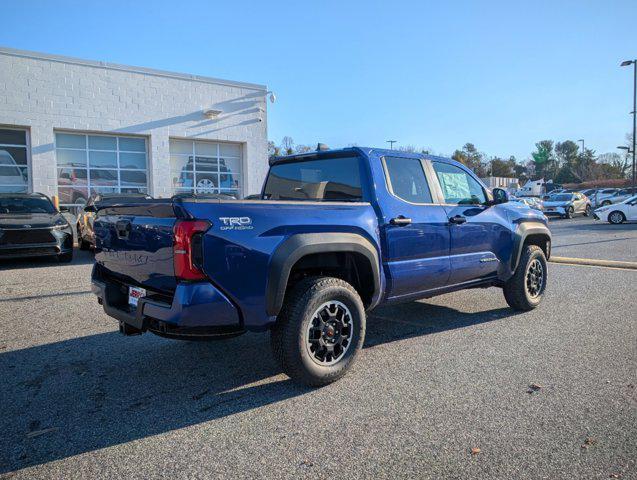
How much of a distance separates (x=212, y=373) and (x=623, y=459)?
298cm

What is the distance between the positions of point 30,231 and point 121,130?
26.9 feet

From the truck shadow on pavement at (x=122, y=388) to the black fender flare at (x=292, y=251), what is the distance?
771 millimetres

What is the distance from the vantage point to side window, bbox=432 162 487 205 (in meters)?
5.32

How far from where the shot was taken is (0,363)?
440 centimetres

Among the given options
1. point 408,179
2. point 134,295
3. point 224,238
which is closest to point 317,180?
point 408,179

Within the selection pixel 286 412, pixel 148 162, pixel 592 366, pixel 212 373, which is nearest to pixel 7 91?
pixel 148 162

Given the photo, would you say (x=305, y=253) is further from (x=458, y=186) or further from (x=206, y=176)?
(x=206, y=176)

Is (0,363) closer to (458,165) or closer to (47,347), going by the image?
(47,347)

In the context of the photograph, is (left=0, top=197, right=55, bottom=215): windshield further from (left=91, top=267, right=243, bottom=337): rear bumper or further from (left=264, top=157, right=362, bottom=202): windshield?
(left=91, top=267, right=243, bottom=337): rear bumper

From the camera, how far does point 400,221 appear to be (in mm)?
4457

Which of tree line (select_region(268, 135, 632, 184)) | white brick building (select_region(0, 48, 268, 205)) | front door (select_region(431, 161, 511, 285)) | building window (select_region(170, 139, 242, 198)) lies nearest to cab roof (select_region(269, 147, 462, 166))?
front door (select_region(431, 161, 511, 285))

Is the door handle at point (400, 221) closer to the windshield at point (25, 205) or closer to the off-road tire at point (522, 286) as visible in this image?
the off-road tire at point (522, 286)

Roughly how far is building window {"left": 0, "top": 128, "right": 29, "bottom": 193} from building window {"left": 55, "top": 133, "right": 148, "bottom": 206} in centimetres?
96

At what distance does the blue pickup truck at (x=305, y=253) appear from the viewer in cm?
332
